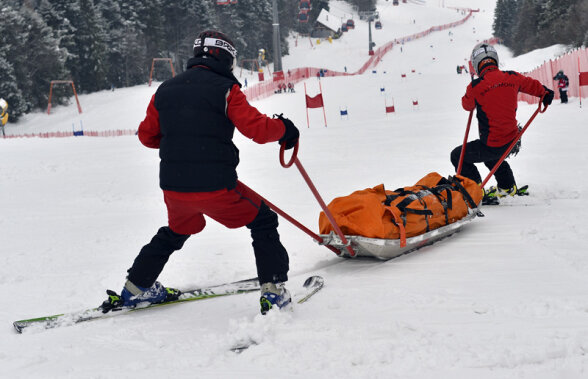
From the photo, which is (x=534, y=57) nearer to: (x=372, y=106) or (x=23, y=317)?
(x=372, y=106)

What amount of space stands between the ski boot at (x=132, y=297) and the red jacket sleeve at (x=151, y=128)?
3.10 feet

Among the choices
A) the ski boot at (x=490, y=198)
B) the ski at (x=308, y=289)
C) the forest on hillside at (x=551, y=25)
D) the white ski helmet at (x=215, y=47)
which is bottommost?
the ski boot at (x=490, y=198)

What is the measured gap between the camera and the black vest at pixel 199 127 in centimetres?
300

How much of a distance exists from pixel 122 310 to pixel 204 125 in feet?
4.62

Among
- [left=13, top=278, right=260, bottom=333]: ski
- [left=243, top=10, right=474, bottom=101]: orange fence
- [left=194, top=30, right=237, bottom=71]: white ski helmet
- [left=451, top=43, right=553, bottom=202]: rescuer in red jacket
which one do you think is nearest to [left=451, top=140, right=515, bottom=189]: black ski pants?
[left=451, top=43, right=553, bottom=202]: rescuer in red jacket

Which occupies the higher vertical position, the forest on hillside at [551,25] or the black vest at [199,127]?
the forest on hillside at [551,25]

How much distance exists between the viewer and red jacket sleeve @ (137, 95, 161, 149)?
10.5ft

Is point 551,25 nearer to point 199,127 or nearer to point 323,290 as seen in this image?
point 323,290

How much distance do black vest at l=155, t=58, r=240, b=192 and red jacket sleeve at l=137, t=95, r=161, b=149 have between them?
0.40ft

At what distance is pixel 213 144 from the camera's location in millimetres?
3035

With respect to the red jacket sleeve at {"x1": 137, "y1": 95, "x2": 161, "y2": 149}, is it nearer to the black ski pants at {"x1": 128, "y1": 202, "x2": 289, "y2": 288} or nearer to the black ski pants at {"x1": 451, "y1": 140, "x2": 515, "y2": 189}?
the black ski pants at {"x1": 128, "y1": 202, "x2": 289, "y2": 288}

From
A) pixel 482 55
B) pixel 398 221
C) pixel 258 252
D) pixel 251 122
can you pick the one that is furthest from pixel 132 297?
pixel 482 55

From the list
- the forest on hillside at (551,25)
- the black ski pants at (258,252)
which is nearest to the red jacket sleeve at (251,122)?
the black ski pants at (258,252)

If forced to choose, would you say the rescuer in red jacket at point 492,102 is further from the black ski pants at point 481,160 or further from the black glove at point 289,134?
the black glove at point 289,134
